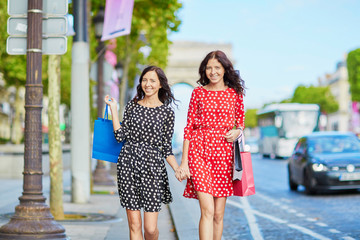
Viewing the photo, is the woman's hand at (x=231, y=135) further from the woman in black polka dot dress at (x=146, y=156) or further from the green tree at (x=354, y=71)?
the green tree at (x=354, y=71)

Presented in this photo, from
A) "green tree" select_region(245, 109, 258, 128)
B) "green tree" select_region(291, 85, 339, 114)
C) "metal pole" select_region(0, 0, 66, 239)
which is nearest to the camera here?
"metal pole" select_region(0, 0, 66, 239)

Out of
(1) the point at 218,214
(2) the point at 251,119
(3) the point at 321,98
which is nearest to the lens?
(1) the point at 218,214

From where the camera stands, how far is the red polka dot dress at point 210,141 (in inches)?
226

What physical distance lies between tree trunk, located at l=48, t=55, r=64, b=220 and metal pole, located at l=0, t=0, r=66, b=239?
10.1 ft

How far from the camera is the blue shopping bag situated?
5840 millimetres

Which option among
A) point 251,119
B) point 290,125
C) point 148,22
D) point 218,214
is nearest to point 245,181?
point 218,214

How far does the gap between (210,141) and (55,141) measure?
5.25m

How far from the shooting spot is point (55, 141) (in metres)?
10.6

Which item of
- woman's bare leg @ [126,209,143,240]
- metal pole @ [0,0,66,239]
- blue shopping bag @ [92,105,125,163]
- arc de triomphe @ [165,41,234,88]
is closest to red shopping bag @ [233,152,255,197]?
woman's bare leg @ [126,209,143,240]

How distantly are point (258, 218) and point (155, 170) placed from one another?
5974 mm

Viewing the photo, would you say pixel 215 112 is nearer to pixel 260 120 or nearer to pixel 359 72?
pixel 260 120

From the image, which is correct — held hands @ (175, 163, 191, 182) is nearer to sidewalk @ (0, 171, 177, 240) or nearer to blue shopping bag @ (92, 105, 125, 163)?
blue shopping bag @ (92, 105, 125, 163)

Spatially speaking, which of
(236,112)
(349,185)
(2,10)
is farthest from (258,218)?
(2,10)

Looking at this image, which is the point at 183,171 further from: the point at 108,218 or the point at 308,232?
the point at 108,218
